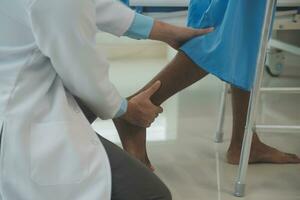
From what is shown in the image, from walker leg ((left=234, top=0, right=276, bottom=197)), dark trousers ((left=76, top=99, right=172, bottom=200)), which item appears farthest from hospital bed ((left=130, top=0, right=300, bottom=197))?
dark trousers ((left=76, top=99, right=172, bottom=200))

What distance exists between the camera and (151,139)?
175cm

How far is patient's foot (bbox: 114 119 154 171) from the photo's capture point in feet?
4.40

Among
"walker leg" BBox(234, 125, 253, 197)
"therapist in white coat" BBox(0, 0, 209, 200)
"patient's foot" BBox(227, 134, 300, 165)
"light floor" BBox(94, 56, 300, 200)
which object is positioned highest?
"therapist in white coat" BBox(0, 0, 209, 200)

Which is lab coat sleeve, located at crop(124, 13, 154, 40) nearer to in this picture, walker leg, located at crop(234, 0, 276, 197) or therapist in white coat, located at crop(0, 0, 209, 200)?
therapist in white coat, located at crop(0, 0, 209, 200)

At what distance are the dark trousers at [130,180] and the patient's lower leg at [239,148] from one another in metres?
0.67

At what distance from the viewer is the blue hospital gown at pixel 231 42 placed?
1.31 meters

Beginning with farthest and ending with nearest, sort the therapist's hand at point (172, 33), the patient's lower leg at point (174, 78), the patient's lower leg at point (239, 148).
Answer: the patient's lower leg at point (239, 148)
the patient's lower leg at point (174, 78)
the therapist's hand at point (172, 33)

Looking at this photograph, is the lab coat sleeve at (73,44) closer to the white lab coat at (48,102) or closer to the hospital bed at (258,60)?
the white lab coat at (48,102)

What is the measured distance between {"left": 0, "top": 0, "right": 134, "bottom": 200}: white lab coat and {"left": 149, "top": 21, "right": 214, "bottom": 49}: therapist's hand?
0.29 metres

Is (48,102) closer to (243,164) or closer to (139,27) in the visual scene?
(139,27)

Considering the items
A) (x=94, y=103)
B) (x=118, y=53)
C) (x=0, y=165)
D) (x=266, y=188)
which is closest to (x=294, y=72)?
(x=118, y=53)

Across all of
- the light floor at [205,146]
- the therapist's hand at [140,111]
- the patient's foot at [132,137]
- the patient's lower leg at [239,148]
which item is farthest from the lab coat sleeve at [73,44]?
the patient's lower leg at [239,148]

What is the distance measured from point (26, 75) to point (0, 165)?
15 cm

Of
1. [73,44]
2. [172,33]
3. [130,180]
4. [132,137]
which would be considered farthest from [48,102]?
[132,137]
